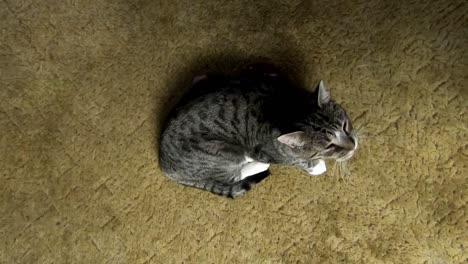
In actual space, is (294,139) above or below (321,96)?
below

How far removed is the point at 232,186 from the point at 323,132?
0.43 m

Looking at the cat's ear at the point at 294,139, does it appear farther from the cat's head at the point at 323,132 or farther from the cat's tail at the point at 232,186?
the cat's tail at the point at 232,186

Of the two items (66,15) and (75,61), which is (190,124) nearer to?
(75,61)

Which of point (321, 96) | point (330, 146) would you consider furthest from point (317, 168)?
point (321, 96)

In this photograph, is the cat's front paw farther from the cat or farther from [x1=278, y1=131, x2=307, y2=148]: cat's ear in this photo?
[x1=278, y1=131, x2=307, y2=148]: cat's ear

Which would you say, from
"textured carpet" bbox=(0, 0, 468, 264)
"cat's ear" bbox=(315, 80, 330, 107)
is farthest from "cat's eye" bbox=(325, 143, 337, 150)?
"textured carpet" bbox=(0, 0, 468, 264)

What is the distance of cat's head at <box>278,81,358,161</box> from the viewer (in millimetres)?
1318

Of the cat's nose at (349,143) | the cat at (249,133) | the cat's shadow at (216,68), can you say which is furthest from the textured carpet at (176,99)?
the cat's nose at (349,143)

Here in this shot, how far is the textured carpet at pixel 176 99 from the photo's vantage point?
1.52 m

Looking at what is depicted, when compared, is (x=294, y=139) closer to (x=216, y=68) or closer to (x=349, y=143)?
(x=349, y=143)

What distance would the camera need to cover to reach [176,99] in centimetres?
173

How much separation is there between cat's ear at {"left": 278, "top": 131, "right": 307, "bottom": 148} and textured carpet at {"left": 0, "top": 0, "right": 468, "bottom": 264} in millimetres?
316

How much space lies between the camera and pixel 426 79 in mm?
1525

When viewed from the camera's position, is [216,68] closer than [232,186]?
No
